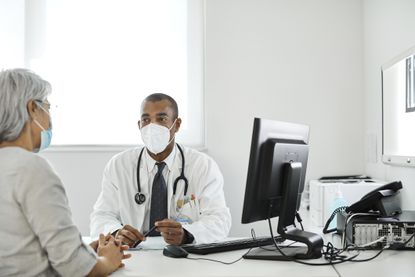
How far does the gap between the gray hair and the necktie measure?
42.0 inches

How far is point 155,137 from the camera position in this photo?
→ 2436mm

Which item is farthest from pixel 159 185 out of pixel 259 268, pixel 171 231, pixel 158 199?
pixel 259 268

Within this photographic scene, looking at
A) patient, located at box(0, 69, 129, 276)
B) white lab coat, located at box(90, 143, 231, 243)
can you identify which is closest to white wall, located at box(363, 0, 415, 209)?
white lab coat, located at box(90, 143, 231, 243)

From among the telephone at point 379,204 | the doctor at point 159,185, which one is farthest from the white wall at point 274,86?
the telephone at point 379,204

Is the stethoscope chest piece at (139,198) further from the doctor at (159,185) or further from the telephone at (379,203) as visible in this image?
the telephone at (379,203)

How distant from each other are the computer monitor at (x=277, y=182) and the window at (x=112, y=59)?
1.51m

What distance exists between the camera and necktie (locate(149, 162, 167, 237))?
2340 millimetres

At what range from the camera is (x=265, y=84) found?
10.1 feet

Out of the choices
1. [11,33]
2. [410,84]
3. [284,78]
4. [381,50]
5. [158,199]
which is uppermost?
[11,33]

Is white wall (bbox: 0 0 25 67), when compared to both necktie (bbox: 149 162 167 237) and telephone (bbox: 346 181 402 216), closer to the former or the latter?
necktie (bbox: 149 162 167 237)

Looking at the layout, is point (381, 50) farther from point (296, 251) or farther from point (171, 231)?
point (171, 231)

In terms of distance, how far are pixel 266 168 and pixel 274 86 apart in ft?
5.24

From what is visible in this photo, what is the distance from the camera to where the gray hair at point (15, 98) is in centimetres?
132

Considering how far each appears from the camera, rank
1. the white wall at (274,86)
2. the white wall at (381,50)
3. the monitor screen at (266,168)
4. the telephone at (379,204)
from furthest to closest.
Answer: the white wall at (274,86), the white wall at (381,50), the telephone at (379,204), the monitor screen at (266,168)
